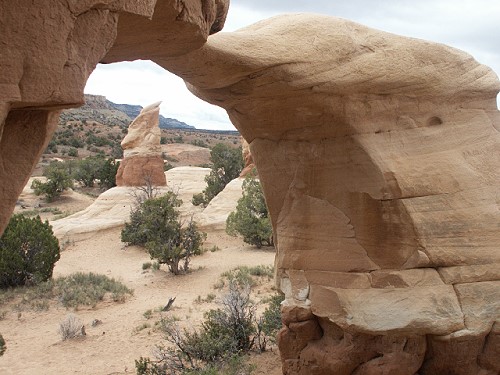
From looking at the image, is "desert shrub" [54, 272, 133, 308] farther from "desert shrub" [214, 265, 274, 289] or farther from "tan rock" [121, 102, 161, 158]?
"tan rock" [121, 102, 161, 158]

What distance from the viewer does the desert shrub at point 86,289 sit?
10.4 metres

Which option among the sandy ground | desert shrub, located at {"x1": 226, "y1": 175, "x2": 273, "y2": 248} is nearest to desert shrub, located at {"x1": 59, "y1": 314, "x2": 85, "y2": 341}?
the sandy ground

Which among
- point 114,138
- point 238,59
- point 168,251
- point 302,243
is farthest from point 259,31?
point 114,138

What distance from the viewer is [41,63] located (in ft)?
6.29

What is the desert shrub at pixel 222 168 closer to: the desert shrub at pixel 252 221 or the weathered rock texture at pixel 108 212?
the weathered rock texture at pixel 108 212

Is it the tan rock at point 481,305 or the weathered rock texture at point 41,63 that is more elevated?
the weathered rock texture at point 41,63

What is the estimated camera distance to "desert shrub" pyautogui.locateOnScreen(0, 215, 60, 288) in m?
11.2

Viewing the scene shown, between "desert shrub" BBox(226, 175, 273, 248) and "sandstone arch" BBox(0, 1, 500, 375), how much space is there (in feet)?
29.6

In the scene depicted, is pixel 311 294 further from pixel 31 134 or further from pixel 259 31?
pixel 31 134

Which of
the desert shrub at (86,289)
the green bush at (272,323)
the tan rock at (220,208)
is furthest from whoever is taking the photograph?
the tan rock at (220,208)

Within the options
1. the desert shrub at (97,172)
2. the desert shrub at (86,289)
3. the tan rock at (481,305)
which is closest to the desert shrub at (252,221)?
the desert shrub at (86,289)

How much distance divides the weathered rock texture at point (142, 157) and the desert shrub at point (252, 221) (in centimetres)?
490

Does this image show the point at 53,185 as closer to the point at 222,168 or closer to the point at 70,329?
the point at 222,168

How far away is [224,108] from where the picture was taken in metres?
4.86
